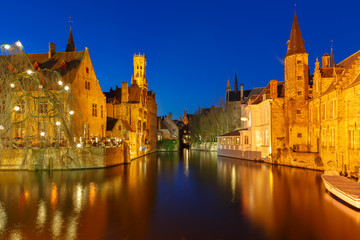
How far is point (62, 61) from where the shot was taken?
3931 cm

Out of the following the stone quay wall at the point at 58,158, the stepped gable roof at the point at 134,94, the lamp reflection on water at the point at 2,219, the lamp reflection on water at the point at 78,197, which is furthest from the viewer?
the stepped gable roof at the point at 134,94

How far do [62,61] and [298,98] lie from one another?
103 feet

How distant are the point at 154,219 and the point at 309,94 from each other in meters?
29.9

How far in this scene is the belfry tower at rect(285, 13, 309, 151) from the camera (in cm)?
3622

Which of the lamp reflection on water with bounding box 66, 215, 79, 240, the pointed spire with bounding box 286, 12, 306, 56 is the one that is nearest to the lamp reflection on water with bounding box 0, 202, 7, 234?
the lamp reflection on water with bounding box 66, 215, 79, 240

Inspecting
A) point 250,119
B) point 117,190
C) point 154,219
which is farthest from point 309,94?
point 154,219

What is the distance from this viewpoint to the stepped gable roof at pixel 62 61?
38.5 m

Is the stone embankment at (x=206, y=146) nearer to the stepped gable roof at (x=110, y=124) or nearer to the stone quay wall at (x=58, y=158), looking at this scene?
the stepped gable roof at (x=110, y=124)

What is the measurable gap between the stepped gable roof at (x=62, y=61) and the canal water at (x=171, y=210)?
17.3 metres

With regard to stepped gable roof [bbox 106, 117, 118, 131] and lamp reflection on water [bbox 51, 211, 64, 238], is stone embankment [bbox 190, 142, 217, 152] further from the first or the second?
lamp reflection on water [bbox 51, 211, 64, 238]

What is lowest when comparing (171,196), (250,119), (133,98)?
(171,196)

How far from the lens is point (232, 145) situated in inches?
2099

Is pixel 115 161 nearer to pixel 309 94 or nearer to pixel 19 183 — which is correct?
pixel 19 183

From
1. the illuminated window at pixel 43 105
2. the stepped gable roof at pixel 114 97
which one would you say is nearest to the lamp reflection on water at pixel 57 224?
the illuminated window at pixel 43 105
